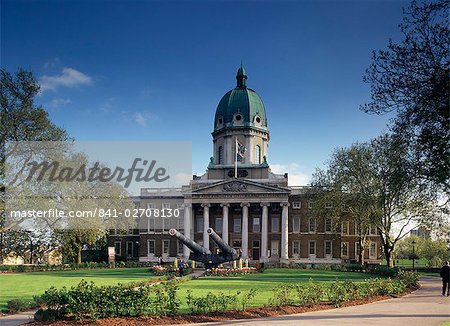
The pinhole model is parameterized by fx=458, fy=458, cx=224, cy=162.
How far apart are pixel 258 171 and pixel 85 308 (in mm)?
62861

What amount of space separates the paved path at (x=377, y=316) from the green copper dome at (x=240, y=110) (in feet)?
201

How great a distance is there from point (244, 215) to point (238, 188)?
4384 mm

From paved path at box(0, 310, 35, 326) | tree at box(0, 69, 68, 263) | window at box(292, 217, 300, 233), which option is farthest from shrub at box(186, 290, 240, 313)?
window at box(292, 217, 300, 233)

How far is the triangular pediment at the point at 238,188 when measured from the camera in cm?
7256

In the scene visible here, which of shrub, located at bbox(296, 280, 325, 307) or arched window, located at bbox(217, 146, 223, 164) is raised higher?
arched window, located at bbox(217, 146, 223, 164)

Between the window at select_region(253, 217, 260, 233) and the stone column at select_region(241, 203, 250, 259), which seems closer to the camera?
the stone column at select_region(241, 203, 250, 259)

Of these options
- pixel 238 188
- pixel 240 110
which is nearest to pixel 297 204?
pixel 238 188

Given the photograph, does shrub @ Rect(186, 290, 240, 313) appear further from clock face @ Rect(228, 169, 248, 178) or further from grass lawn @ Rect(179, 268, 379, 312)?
clock face @ Rect(228, 169, 248, 178)

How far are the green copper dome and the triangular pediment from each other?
37.4 ft

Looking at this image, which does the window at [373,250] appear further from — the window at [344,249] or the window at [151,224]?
the window at [151,224]

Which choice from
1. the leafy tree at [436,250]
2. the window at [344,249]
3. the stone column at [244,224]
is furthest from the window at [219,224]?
the leafy tree at [436,250]

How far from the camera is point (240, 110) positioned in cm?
8112

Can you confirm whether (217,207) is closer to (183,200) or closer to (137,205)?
(183,200)

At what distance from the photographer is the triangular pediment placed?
7256 cm
